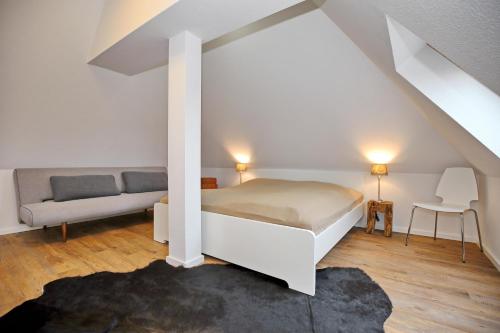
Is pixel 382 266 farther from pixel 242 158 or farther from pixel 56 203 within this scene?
pixel 56 203

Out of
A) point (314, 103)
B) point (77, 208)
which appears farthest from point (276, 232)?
point (77, 208)

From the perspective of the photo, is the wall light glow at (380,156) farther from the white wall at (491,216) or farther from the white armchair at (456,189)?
the white wall at (491,216)

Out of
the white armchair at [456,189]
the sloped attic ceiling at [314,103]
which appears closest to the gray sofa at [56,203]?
the sloped attic ceiling at [314,103]

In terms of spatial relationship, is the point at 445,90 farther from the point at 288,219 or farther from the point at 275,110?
the point at 275,110

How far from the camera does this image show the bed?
175cm

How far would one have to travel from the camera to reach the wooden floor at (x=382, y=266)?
151cm

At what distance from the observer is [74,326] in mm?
1361

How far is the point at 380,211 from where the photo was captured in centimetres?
320

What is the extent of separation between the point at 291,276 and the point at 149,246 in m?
1.68

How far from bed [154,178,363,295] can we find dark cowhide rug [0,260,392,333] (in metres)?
0.14

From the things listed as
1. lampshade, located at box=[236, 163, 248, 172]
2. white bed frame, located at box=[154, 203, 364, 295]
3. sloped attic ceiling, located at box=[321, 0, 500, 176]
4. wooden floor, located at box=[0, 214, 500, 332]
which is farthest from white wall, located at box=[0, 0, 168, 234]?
sloped attic ceiling, located at box=[321, 0, 500, 176]

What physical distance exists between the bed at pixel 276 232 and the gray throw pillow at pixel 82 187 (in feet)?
6.04

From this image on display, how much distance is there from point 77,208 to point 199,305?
224 centimetres

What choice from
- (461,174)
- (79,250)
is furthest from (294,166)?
(79,250)
